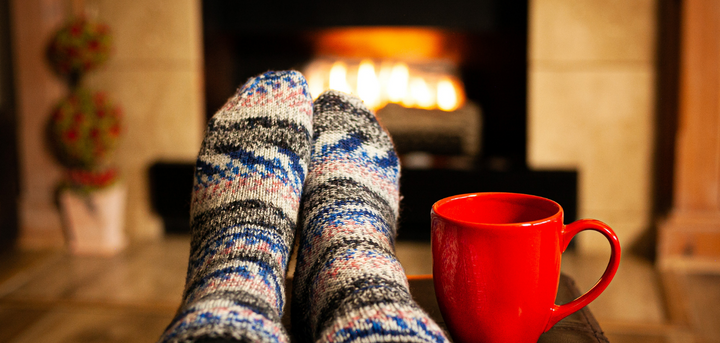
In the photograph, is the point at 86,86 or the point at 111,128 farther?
the point at 86,86

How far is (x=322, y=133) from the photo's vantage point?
73 cm

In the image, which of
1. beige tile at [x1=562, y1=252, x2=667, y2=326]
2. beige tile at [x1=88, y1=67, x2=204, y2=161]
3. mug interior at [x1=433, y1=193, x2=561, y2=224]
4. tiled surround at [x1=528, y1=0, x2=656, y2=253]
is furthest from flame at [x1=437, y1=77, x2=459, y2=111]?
mug interior at [x1=433, y1=193, x2=561, y2=224]

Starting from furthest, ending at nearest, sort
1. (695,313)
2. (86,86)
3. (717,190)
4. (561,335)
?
(86,86)
(717,190)
(695,313)
(561,335)

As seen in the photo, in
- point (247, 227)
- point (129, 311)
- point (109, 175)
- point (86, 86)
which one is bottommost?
point (129, 311)

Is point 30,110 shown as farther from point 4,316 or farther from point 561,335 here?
Result: point 561,335

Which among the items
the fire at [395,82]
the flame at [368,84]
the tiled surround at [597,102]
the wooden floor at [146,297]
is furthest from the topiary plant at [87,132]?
the tiled surround at [597,102]

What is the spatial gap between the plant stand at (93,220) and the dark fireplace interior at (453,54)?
0.14 m

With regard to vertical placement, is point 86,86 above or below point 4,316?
above

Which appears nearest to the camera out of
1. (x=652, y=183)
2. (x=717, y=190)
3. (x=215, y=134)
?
(x=215, y=134)

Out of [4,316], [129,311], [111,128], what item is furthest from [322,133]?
[111,128]

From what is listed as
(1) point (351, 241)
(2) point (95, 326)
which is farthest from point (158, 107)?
(1) point (351, 241)

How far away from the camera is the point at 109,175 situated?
5.50 feet

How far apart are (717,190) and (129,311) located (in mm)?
1603

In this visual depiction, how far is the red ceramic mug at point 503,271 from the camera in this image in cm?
38
